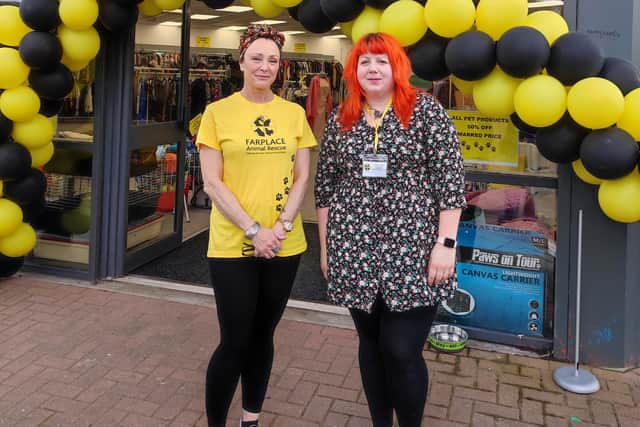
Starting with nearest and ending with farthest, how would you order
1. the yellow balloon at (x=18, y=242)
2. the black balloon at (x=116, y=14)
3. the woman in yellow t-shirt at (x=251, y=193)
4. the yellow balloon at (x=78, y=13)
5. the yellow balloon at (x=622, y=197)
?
the woman in yellow t-shirt at (x=251, y=193), the yellow balloon at (x=622, y=197), the yellow balloon at (x=78, y=13), the black balloon at (x=116, y=14), the yellow balloon at (x=18, y=242)

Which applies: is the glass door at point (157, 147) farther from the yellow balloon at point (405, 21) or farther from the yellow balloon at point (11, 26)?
the yellow balloon at point (405, 21)

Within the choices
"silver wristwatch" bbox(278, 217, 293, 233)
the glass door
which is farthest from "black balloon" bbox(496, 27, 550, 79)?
the glass door

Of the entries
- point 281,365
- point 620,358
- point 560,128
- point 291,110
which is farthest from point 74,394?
point 620,358

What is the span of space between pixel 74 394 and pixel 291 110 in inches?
76.9

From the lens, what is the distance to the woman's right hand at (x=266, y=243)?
2.33 metres

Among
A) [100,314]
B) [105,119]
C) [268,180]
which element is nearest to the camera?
[268,180]

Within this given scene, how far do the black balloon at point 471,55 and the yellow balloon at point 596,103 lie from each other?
451mm

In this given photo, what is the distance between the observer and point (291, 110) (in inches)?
98.6

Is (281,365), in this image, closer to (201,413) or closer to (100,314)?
(201,413)

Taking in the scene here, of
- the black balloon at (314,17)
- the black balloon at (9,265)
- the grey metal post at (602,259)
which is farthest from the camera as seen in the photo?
the black balloon at (9,265)

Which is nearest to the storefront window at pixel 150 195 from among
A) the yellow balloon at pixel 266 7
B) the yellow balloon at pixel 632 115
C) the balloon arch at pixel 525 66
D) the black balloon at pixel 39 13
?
the black balloon at pixel 39 13

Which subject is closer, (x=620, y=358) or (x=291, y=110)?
(x=291, y=110)

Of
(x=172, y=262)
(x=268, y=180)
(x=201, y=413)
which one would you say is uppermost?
(x=268, y=180)

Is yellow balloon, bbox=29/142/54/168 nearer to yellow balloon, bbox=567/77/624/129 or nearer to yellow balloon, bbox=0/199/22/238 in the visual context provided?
yellow balloon, bbox=0/199/22/238
